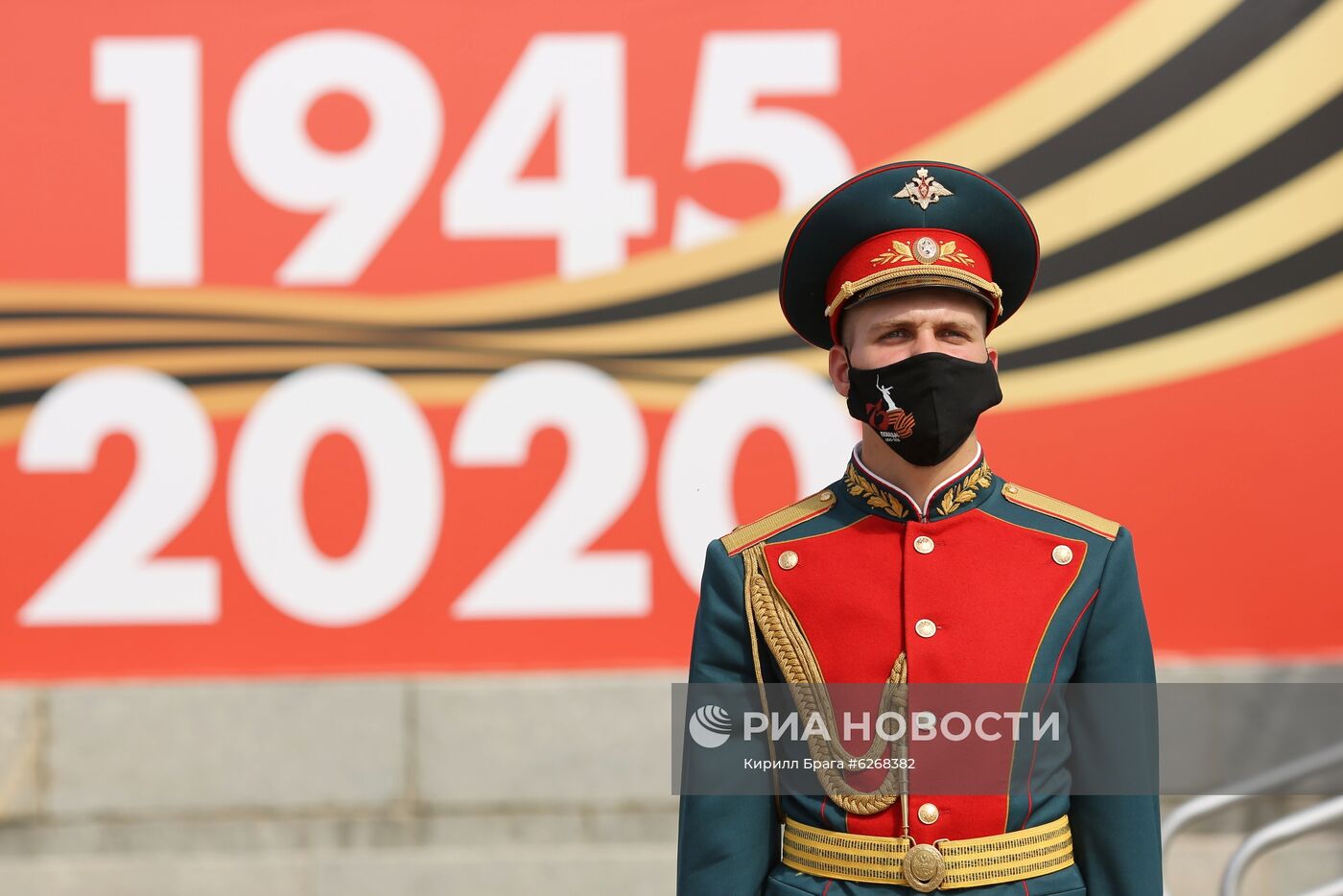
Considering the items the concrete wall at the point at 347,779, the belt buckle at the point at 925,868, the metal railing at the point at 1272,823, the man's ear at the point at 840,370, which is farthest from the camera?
the concrete wall at the point at 347,779

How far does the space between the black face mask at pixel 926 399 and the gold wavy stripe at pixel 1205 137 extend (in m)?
2.39

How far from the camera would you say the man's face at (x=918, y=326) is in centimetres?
179

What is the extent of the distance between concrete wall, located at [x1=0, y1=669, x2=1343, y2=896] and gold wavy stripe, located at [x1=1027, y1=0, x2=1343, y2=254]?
1875 millimetres

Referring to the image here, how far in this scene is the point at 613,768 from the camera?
156 inches

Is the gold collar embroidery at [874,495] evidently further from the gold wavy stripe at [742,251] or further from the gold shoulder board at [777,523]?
the gold wavy stripe at [742,251]

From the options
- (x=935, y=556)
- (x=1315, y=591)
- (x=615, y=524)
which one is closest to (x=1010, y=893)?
(x=935, y=556)

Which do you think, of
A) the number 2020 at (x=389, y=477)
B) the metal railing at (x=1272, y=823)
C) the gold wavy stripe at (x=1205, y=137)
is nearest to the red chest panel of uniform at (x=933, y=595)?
the metal railing at (x=1272, y=823)

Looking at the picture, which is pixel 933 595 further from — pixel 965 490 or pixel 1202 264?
pixel 1202 264

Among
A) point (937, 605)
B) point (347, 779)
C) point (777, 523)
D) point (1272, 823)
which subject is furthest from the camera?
point (347, 779)

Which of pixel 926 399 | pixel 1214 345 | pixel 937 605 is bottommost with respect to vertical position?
pixel 937 605

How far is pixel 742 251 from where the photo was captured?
4008 mm

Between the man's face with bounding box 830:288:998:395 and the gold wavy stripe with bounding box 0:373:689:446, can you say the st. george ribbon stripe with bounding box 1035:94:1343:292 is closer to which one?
the gold wavy stripe with bounding box 0:373:689:446

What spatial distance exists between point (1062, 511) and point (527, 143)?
8.35ft

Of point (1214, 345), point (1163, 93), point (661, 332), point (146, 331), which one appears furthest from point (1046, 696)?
point (146, 331)
